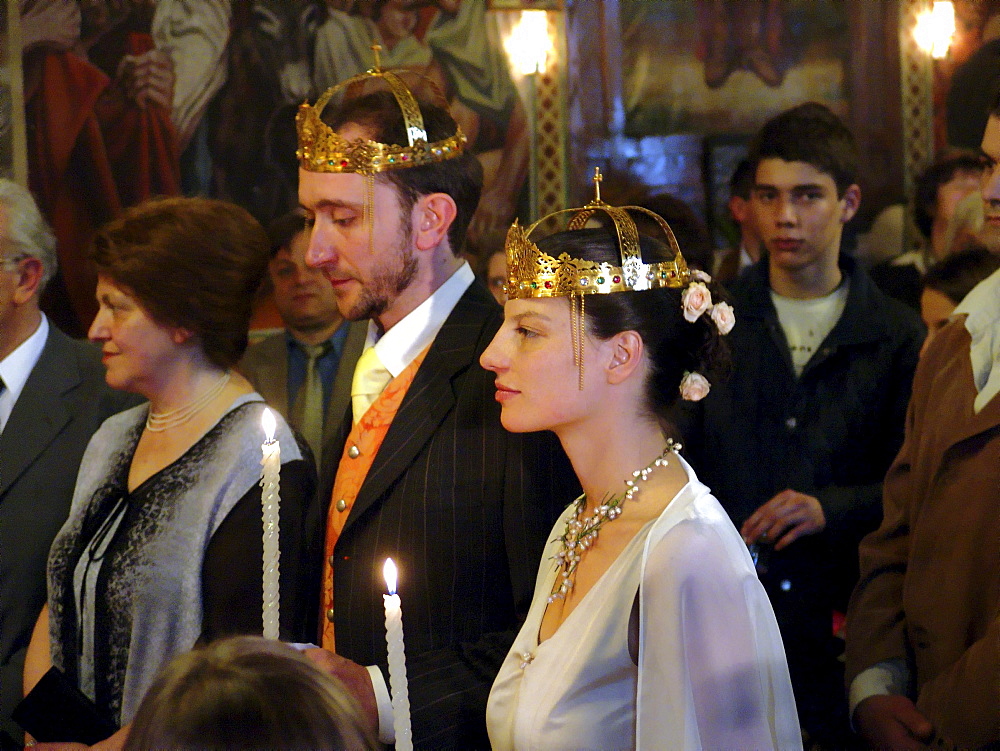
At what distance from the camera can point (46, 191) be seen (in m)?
4.54

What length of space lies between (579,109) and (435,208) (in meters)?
3.14

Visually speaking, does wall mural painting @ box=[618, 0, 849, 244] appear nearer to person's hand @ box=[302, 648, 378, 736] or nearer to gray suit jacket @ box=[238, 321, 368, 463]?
gray suit jacket @ box=[238, 321, 368, 463]

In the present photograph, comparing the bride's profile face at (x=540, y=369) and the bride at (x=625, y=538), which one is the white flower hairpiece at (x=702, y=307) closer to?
the bride at (x=625, y=538)

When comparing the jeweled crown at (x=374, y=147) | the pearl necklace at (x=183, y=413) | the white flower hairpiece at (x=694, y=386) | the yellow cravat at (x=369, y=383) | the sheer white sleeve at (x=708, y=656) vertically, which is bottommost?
the sheer white sleeve at (x=708, y=656)

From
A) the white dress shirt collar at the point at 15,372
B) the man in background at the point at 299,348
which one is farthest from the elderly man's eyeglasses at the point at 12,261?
the man in background at the point at 299,348

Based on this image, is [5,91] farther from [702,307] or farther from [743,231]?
[702,307]

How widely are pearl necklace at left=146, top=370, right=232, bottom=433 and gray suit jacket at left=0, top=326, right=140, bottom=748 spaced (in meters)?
0.42

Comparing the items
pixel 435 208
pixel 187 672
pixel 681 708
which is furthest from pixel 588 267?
pixel 187 672

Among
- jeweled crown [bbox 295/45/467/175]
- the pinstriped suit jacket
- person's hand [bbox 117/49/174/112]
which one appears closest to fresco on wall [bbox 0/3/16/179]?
person's hand [bbox 117/49/174/112]

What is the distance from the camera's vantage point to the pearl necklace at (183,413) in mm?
2691

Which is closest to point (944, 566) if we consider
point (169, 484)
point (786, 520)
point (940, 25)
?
point (786, 520)

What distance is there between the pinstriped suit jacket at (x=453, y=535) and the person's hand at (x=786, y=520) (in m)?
0.85

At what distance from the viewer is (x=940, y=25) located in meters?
5.55

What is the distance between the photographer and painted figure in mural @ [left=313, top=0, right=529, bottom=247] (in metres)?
5.04
